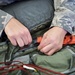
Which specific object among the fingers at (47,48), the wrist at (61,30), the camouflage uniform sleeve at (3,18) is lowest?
the fingers at (47,48)

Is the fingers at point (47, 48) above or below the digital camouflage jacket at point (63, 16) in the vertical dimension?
below

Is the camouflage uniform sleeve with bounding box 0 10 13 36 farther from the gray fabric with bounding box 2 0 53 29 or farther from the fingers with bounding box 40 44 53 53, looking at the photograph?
the fingers with bounding box 40 44 53 53

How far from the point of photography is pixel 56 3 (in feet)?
4.58

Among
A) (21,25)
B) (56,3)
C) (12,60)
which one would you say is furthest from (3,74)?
(56,3)

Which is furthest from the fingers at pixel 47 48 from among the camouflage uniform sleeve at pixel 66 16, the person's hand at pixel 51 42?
the camouflage uniform sleeve at pixel 66 16

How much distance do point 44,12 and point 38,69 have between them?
0.38 m

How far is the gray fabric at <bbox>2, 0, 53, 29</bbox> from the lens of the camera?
1.33m

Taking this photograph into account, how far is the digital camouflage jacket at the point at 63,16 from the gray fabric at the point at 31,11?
0.04 meters

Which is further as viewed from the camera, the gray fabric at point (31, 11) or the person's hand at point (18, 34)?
the gray fabric at point (31, 11)

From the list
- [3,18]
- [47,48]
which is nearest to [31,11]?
[3,18]

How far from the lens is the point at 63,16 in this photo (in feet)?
4.26

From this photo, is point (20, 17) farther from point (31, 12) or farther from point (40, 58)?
point (40, 58)

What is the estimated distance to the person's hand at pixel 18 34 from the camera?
1205 mm

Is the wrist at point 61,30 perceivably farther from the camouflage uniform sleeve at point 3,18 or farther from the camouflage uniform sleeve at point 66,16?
the camouflage uniform sleeve at point 3,18
